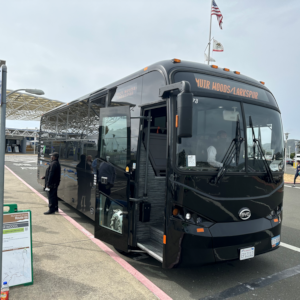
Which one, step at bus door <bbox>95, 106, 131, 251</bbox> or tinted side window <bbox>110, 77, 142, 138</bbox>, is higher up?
tinted side window <bbox>110, 77, 142, 138</bbox>

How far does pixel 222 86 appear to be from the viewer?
4.07 metres

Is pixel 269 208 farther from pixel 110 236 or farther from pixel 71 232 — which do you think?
pixel 71 232

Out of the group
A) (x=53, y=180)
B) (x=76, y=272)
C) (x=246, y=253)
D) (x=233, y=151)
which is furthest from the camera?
(x=53, y=180)

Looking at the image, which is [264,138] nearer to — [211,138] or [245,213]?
[211,138]

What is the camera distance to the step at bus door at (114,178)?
173 inches

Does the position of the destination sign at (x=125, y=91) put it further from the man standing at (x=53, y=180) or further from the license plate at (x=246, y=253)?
the man standing at (x=53, y=180)

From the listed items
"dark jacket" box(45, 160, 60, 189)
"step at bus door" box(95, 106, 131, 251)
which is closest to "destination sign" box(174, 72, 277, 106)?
"step at bus door" box(95, 106, 131, 251)

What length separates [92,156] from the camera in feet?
19.4

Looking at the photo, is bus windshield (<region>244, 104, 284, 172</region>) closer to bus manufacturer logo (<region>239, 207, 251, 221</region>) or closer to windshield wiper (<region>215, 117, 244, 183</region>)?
windshield wiper (<region>215, 117, 244, 183</region>)

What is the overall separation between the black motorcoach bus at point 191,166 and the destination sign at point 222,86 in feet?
0.06

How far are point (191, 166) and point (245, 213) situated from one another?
1.07 m

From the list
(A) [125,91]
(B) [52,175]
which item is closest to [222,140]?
(A) [125,91]

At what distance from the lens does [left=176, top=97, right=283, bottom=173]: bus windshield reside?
144 inches

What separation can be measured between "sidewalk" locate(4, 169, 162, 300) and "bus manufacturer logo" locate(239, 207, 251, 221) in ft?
5.01
